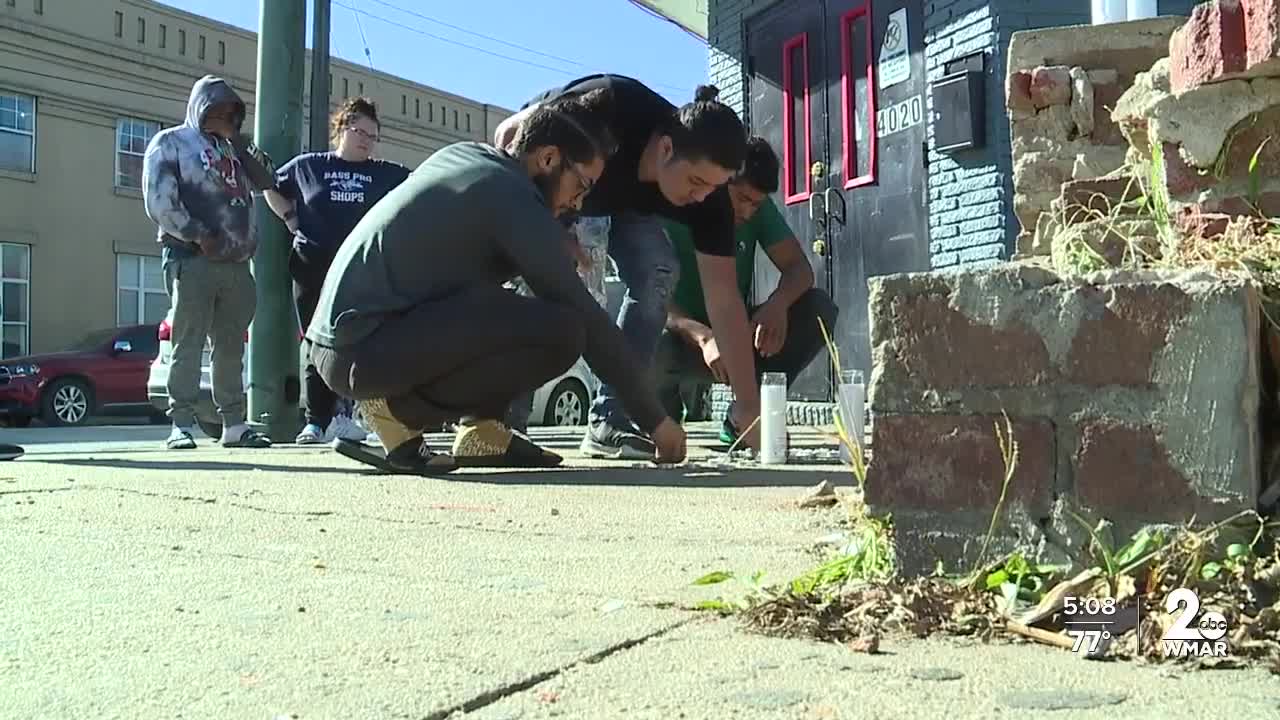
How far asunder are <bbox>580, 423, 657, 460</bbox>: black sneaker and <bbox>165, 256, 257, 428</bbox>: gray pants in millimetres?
1728

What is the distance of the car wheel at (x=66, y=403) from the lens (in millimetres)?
14602

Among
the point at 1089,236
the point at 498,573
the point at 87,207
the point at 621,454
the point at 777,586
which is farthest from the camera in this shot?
the point at 87,207

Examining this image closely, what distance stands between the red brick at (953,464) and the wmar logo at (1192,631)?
0.77 feet

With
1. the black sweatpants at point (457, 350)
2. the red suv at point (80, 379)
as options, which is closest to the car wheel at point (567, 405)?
the black sweatpants at point (457, 350)

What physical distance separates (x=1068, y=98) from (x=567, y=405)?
7657 millimetres

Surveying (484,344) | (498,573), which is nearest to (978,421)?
(498,573)

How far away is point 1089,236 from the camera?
2.17m

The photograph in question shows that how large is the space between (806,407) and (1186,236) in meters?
5.99

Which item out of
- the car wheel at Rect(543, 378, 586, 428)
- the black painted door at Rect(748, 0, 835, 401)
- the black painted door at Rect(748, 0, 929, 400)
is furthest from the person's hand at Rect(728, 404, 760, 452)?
the car wheel at Rect(543, 378, 586, 428)

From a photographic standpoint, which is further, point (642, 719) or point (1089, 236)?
point (1089, 236)

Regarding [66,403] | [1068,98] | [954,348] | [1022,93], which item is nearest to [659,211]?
[1022,93]

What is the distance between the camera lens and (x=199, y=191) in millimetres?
5090

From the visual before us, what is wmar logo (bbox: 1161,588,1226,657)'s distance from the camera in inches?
54.1

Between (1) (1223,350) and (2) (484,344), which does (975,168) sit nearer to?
(2) (484,344)
